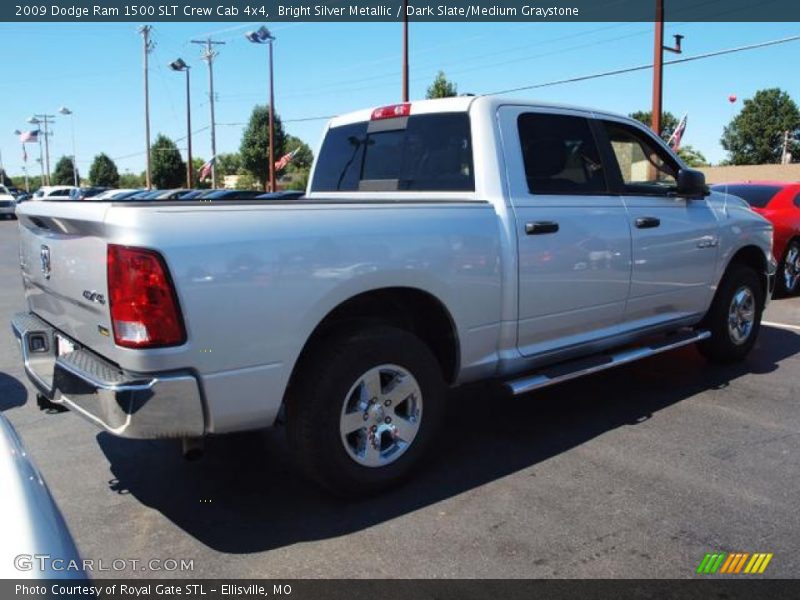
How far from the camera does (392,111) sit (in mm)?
4699

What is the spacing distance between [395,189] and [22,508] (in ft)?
10.7

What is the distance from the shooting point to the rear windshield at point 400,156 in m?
4.21

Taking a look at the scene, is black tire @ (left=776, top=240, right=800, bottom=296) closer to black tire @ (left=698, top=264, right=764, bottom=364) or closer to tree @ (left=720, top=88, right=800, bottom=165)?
black tire @ (left=698, top=264, right=764, bottom=364)

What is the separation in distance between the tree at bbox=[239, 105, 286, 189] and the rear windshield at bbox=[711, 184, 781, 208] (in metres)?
37.2

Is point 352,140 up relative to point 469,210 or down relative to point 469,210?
up

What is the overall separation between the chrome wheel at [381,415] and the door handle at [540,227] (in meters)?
1.11

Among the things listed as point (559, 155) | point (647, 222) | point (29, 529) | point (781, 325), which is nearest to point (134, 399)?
point (29, 529)

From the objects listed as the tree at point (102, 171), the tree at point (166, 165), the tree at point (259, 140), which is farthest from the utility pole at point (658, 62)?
the tree at point (102, 171)

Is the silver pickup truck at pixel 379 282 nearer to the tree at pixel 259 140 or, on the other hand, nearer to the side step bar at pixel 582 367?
the side step bar at pixel 582 367

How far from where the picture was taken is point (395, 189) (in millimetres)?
4551

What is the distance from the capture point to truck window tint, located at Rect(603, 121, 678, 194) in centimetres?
484

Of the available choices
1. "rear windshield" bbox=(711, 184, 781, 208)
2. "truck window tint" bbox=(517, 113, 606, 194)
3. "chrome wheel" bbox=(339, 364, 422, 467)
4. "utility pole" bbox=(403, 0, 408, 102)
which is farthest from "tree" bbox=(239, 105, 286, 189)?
"chrome wheel" bbox=(339, 364, 422, 467)

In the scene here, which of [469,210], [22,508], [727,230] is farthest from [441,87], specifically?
[22,508]

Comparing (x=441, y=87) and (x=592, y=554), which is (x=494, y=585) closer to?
(x=592, y=554)
